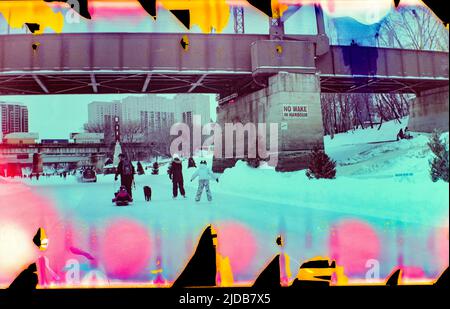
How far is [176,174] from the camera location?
13.5 ft

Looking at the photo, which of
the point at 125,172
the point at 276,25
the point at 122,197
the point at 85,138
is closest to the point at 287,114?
the point at 276,25

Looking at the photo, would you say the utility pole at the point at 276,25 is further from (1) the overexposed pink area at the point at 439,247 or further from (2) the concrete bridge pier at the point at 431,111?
(1) the overexposed pink area at the point at 439,247

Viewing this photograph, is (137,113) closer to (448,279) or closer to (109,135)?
(109,135)

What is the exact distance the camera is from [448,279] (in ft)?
10.8

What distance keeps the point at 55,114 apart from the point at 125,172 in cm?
116

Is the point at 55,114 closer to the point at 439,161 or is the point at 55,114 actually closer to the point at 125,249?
the point at 125,249

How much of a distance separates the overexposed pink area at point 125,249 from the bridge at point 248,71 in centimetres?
138

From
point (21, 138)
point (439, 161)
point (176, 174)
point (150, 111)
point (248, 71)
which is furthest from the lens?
point (248, 71)

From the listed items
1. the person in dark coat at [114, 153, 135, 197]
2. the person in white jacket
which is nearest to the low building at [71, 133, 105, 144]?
the person in dark coat at [114, 153, 135, 197]

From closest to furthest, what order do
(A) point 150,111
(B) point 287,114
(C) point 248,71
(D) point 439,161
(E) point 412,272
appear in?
(E) point 412,272 → (D) point 439,161 → (A) point 150,111 → (B) point 287,114 → (C) point 248,71

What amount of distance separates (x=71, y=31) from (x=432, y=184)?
5065 millimetres

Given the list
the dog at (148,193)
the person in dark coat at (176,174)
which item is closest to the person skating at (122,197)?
the dog at (148,193)
